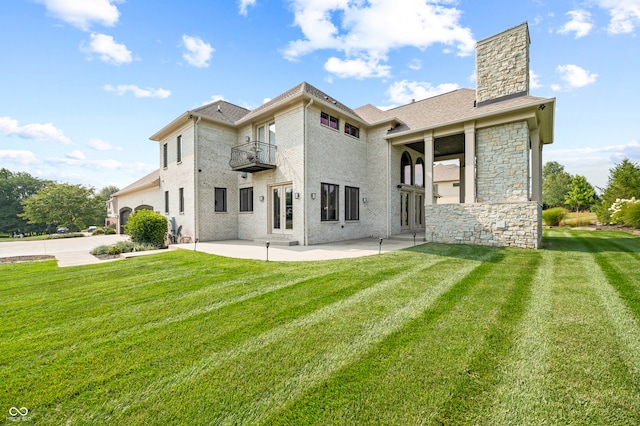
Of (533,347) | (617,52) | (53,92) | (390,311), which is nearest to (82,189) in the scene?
(53,92)

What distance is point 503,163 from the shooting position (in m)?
10.1

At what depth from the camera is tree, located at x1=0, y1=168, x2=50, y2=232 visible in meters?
42.1

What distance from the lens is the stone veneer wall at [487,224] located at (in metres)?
9.12

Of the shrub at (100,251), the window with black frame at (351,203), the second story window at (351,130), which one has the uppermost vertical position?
the second story window at (351,130)

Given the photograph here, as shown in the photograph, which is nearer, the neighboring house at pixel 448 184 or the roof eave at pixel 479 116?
the roof eave at pixel 479 116

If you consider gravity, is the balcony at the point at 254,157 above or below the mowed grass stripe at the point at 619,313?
above

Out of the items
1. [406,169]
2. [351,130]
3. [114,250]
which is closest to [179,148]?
[114,250]

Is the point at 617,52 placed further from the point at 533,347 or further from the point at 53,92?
the point at 53,92

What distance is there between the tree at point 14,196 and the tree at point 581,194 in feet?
243

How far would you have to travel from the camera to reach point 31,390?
207 cm

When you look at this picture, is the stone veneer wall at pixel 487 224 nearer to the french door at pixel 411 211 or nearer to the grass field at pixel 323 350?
the french door at pixel 411 211

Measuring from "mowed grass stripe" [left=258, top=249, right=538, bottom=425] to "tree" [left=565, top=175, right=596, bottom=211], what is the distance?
4064cm

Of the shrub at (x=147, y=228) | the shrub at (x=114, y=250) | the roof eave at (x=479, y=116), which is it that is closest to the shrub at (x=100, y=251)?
the shrub at (x=114, y=250)

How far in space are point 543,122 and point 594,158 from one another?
84.3 feet
